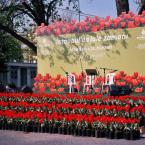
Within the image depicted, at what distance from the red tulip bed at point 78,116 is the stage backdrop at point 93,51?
15.3 feet

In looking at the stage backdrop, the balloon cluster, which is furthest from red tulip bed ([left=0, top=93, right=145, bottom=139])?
the balloon cluster

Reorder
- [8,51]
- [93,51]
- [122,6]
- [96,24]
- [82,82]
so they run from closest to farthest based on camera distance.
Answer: [93,51] → [82,82] → [96,24] → [122,6] → [8,51]

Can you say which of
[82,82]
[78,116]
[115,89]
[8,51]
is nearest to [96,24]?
[82,82]

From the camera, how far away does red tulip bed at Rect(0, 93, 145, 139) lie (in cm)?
1196

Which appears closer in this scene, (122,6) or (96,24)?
(96,24)

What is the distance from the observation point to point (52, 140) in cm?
1164

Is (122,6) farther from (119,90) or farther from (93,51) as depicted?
(119,90)

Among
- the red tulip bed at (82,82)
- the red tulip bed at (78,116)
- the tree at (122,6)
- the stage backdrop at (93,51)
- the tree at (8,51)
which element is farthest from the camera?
the tree at (8,51)

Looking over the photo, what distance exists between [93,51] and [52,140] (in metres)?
10.6

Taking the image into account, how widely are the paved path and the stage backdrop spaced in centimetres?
866

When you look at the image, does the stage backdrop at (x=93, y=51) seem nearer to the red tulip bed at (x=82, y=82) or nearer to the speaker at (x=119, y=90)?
the red tulip bed at (x=82, y=82)

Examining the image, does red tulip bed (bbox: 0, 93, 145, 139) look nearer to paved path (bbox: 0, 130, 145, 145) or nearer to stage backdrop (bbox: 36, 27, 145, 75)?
paved path (bbox: 0, 130, 145, 145)

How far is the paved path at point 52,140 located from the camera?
437 inches

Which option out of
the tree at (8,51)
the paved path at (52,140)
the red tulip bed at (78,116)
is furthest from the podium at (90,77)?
the tree at (8,51)
